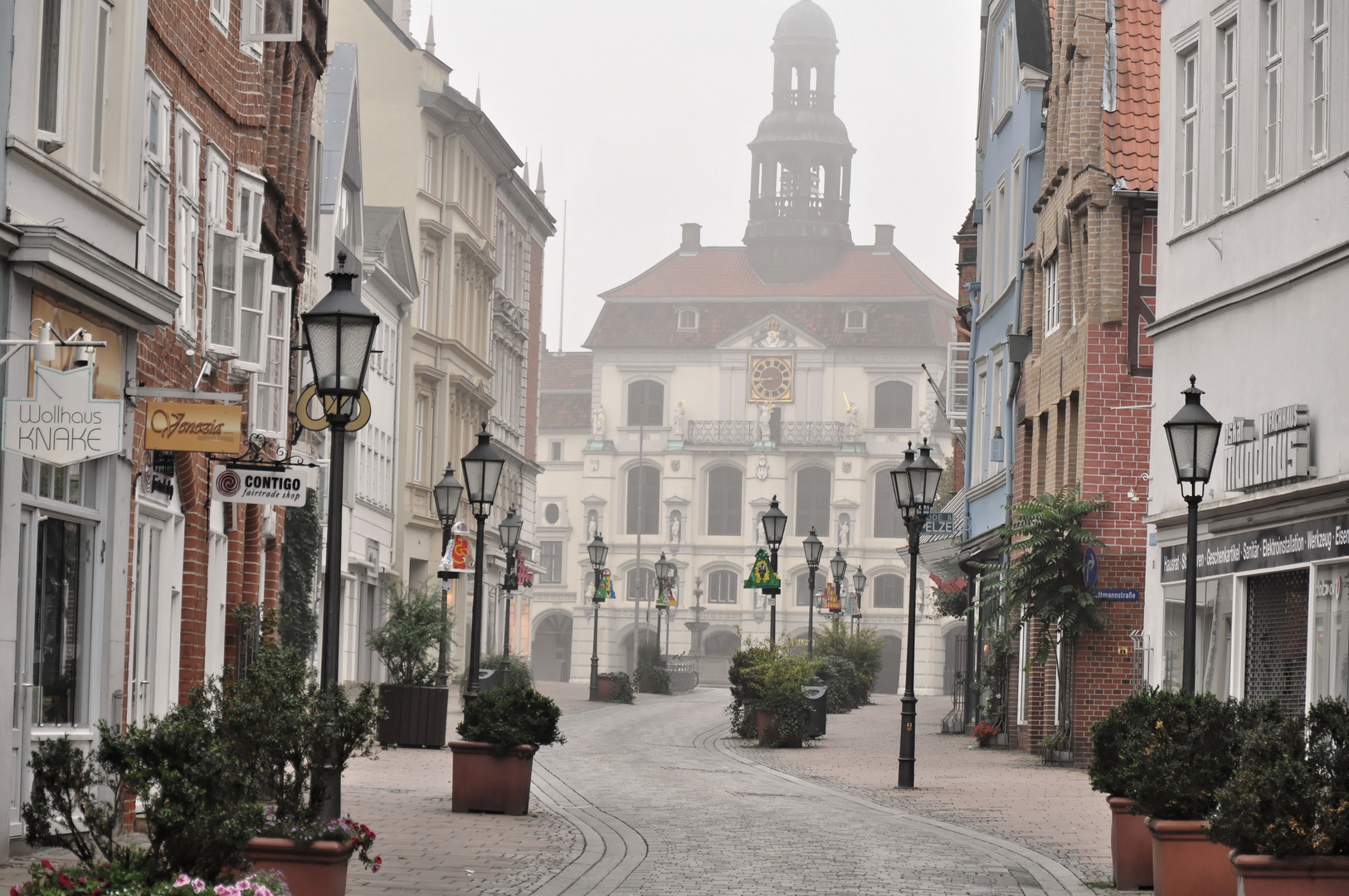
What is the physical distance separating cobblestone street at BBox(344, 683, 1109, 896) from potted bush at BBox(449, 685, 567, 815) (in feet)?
0.74

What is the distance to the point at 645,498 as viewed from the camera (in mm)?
101188

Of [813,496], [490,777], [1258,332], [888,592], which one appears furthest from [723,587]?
[490,777]

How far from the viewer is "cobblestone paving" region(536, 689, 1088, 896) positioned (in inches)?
484

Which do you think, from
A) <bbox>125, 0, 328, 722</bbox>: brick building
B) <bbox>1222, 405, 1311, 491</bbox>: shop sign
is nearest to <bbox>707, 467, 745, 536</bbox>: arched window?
<bbox>125, 0, 328, 722</bbox>: brick building

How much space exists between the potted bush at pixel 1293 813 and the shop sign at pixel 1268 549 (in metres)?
5.64

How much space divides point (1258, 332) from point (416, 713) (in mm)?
13646

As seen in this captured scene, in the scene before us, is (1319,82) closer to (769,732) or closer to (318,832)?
(318,832)

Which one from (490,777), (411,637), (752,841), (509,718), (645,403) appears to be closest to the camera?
(752,841)

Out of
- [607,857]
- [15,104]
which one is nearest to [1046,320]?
[607,857]

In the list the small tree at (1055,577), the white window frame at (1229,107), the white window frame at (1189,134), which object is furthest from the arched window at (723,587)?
the white window frame at (1229,107)

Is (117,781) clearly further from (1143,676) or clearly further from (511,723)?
(1143,676)

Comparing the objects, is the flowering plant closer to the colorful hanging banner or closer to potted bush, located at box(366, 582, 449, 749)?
potted bush, located at box(366, 582, 449, 749)

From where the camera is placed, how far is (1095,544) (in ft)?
83.3

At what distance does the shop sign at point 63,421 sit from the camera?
1082cm
